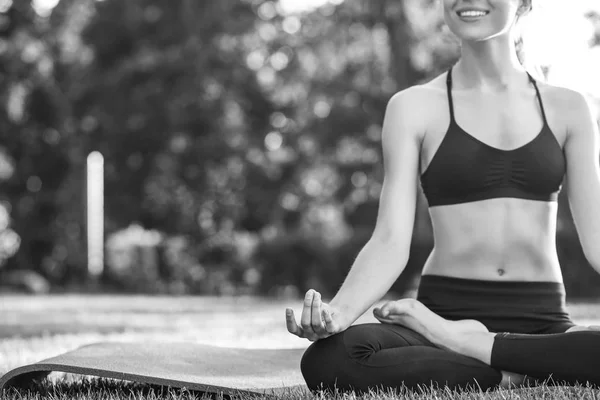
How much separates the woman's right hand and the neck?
1.05 metres

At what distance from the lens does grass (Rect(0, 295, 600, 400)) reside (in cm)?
275

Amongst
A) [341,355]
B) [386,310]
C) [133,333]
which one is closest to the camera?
[341,355]

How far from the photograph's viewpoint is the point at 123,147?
72.3 ft

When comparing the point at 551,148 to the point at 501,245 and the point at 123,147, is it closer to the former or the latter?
the point at 501,245

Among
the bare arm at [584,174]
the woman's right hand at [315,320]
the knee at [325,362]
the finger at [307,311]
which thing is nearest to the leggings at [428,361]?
the knee at [325,362]

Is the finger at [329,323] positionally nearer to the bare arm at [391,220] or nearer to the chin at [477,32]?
the bare arm at [391,220]

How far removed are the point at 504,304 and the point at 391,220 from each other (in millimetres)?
458

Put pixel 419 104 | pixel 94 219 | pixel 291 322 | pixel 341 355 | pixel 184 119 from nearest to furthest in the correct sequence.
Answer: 1. pixel 291 322
2. pixel 341 355
3. pixel 419 104
4. pixel 94 219
5. pixel 184 119

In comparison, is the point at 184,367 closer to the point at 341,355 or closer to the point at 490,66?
the point at 341,355

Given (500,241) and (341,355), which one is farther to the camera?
(500,241)

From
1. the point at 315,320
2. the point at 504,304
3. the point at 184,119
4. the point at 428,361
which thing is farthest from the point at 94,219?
the point at 315,320

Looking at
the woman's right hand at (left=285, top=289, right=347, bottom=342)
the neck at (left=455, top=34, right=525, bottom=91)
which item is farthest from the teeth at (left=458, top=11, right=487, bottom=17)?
the woman's right hand at (left=285, top=289, right=347, bottom=342)

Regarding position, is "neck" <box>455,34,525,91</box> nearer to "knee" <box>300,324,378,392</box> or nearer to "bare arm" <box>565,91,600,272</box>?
"bare arm" <box>565,91,600,272</box>

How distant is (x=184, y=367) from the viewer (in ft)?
11.3
